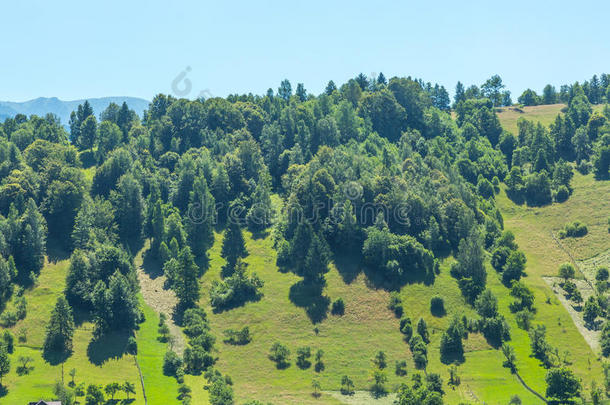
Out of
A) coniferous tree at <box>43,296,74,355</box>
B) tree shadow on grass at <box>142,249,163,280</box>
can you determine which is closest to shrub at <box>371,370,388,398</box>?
coniferous tree at <box>43,296,74,355</box>

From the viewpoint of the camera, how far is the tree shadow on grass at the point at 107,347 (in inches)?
4377

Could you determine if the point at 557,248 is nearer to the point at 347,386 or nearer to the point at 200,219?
the point at 347,386

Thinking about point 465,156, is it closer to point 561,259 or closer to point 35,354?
point 561,259

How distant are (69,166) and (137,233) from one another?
103ft

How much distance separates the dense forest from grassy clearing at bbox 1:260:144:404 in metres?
2.46

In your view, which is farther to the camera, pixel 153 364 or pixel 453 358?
pixel 453 358

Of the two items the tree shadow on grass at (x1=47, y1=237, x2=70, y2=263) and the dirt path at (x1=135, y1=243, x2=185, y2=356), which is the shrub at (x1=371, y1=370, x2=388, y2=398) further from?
the tree shadow on grass at (x1=47, y1=237, x2=70, y2=263)

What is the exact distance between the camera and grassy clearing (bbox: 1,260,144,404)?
99.2 m

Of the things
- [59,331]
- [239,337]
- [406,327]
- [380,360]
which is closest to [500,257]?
[406,327]

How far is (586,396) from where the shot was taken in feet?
339

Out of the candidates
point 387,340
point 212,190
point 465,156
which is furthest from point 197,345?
point 465,156

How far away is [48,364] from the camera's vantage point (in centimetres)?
10675

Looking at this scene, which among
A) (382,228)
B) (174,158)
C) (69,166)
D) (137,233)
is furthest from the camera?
(174,158)

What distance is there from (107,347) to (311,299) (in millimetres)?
45395
